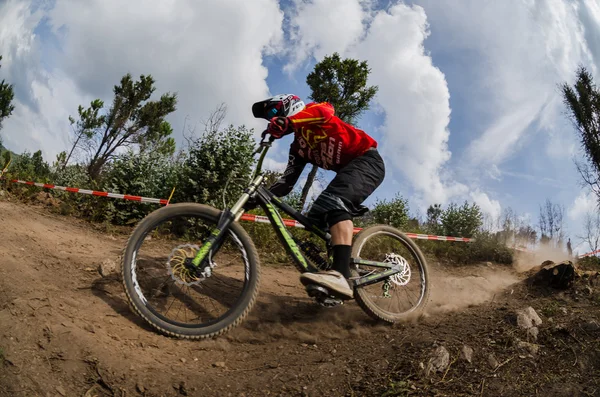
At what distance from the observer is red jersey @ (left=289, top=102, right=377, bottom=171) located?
3.40 m

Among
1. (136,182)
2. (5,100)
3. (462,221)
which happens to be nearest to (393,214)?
(462,221)

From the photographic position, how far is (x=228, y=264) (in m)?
3.76

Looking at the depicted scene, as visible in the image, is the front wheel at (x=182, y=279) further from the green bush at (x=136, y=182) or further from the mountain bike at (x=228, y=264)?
the green bush at (x=136, y=182)

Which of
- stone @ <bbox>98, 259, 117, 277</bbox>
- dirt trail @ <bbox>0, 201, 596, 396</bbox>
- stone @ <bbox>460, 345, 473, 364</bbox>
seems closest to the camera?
dirt trail @ <bbox>0, 201, 596, 396</bbox>

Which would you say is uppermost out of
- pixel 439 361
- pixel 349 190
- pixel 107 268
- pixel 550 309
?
pixel 349 190

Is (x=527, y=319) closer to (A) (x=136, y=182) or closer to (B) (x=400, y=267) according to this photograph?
(B) (x=400, y=267)

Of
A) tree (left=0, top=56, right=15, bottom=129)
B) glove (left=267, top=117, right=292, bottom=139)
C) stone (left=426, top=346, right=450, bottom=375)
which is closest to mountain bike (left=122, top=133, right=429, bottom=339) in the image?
glove (left=267, top=117, right=292, bottom=139)

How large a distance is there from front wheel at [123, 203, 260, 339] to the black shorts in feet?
2.47

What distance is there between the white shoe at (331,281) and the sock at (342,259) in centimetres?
9

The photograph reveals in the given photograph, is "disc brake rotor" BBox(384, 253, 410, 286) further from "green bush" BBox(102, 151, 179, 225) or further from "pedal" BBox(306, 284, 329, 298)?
"green bush" BBox(102, 151, 179, 225)

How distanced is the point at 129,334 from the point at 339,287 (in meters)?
1.57

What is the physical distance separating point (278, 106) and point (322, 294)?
163 centimetres

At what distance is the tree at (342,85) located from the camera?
19562 mm

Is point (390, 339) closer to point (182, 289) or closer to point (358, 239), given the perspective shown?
point (358, 239)
